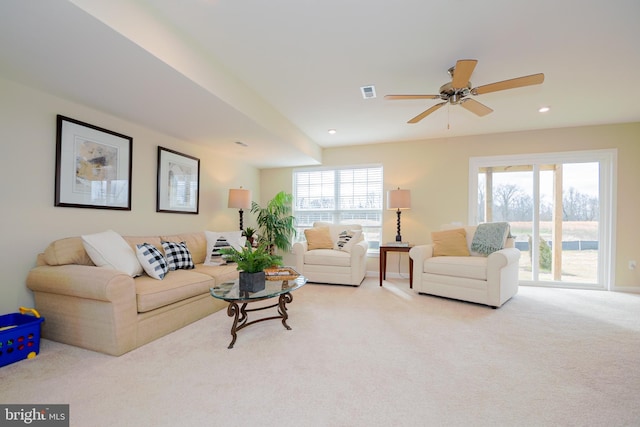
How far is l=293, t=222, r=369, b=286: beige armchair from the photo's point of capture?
14.0 ft

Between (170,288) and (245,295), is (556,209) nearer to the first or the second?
(245,295)

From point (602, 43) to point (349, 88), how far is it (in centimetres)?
205

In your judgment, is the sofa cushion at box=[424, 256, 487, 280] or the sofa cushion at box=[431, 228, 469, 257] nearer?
the sofa cushion at box=[424, 256, 487, 280]

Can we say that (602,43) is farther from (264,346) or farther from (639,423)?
(264,346)

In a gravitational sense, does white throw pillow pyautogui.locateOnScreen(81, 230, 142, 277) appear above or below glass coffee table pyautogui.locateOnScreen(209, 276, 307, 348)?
above

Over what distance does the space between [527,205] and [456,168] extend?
1191 mm

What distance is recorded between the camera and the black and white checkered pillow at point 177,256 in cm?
303

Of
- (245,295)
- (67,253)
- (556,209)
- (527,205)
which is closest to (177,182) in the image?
(67,253)

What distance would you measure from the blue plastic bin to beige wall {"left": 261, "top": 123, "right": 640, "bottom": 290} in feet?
13.6

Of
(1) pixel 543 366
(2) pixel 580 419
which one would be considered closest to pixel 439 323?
(1) pixel 543 366

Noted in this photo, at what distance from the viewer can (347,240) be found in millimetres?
4695

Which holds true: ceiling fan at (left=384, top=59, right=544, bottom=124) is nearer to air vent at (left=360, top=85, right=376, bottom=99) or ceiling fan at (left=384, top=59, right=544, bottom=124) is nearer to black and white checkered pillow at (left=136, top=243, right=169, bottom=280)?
air vent at (left=360, top=85, right=376, bottom=99)

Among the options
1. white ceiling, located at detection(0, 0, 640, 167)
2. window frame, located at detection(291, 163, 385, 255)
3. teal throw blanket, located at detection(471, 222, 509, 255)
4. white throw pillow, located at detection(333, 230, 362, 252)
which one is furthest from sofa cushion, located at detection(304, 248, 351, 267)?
white ceiling, located at detection(0, 0, 640, 167)

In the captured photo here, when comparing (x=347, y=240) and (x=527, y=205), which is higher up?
(x=527, y=205)
